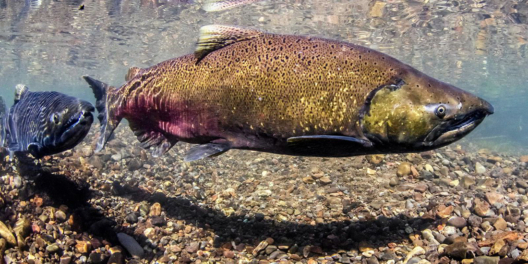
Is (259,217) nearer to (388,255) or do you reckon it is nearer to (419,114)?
(388,255)

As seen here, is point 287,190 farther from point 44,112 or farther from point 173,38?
point 173,38

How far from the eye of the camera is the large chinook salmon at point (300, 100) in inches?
90.4

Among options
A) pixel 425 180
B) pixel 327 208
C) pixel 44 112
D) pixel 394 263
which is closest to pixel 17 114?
pixel 44 112

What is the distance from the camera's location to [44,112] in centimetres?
356

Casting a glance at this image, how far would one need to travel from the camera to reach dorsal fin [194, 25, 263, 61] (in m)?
2.98

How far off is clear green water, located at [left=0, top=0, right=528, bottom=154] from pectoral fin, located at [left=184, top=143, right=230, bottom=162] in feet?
48.0

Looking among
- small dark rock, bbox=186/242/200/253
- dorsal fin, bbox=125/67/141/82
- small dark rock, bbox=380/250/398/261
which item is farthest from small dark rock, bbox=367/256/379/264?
dorsal fin, bbox=125/67/141/82

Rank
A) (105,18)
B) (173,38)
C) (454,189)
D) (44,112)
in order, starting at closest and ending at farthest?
(44,112)
(454,189)
(105,18)
(173,38)

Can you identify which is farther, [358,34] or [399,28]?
[358,34]

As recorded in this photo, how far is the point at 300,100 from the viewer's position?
247cm

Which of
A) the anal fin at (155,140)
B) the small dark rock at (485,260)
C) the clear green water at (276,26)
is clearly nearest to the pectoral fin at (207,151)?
the anal fin at (155,140)

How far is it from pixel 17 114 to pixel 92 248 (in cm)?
220

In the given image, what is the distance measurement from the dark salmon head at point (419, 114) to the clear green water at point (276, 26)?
48.7 feet

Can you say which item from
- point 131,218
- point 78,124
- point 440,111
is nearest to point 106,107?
point 78,124
